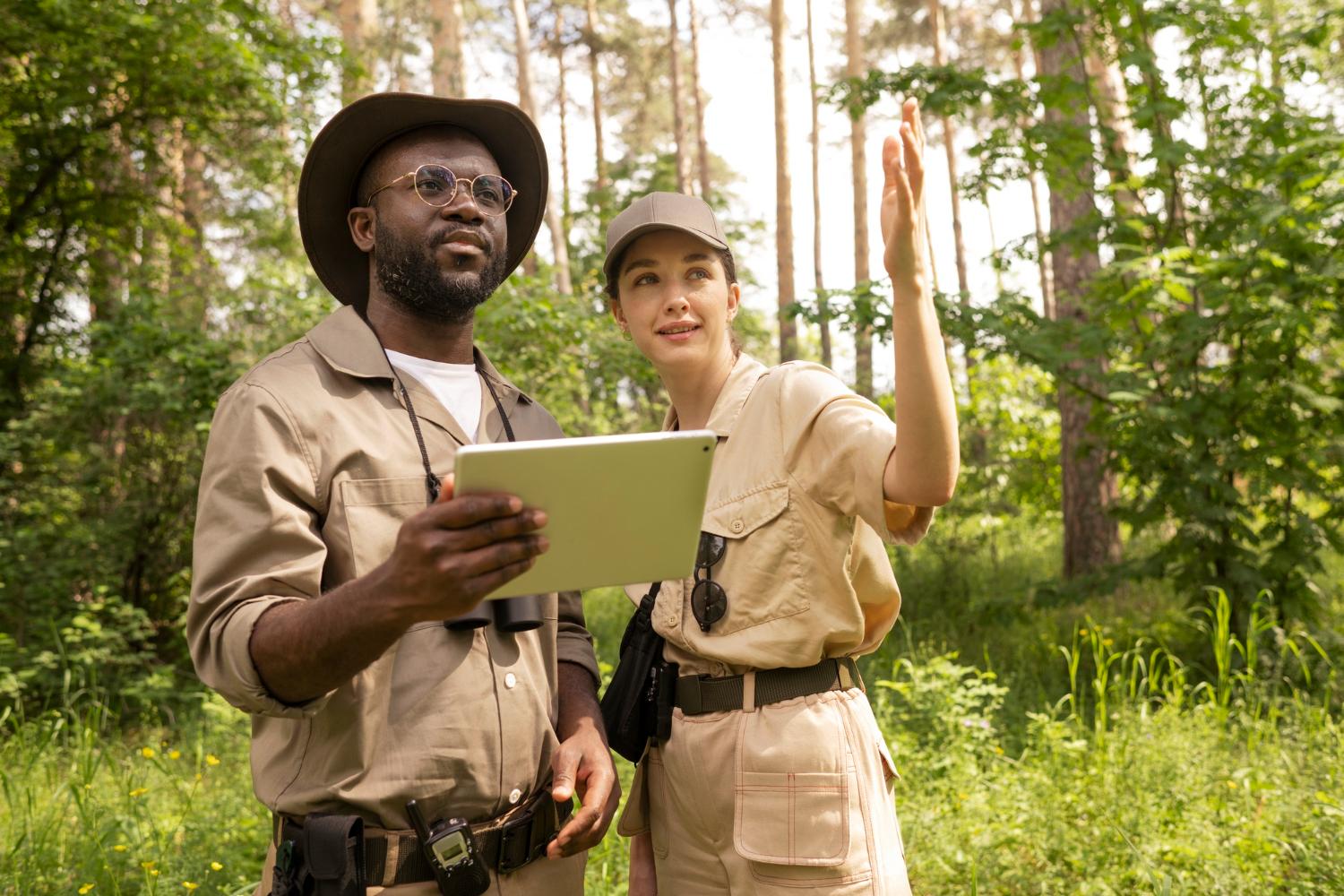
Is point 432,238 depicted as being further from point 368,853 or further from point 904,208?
point 368,853

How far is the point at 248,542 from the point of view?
1.73 m

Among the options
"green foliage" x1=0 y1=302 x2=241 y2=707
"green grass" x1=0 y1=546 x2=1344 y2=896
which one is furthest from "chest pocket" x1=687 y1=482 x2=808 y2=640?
"green foliage" x1=0 y1=302 x2=241 y2=707

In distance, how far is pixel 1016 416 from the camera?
40.3 feet

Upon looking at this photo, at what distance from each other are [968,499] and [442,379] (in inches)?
360

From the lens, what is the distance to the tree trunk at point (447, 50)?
14.1 metres

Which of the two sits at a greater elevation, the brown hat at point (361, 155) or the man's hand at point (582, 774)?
the brown hat at point (361, 155)

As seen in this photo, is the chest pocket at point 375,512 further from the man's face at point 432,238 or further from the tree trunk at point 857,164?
the tree trunk at point 857,164

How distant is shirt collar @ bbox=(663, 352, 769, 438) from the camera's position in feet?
7.85

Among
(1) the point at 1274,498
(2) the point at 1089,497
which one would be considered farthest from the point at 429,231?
(2) the point at 1089,497

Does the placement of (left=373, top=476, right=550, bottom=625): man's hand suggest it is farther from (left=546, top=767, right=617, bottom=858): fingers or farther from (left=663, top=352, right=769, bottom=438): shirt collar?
(left=663, top=352, right=769, bottom=438): shirt collar

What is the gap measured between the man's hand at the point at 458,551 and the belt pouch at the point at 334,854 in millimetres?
609

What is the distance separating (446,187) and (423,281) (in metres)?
0.23

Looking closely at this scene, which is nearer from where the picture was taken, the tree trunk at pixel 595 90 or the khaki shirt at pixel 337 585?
the khaki shirt at pixel 337 585

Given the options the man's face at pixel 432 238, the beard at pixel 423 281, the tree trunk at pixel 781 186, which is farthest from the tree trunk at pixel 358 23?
the beard at pixel 423 281
